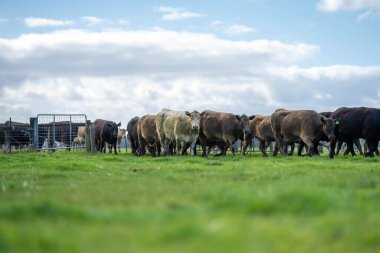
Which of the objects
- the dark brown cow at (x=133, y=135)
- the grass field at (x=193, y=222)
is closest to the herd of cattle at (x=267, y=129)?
the dark brown cow at (x=133, y=135)

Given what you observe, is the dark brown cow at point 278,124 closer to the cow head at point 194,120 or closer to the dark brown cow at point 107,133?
the cow head at point 194,120

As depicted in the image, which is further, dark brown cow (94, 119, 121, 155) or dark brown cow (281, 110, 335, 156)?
dark brown cow (94, 119, 121, 155)

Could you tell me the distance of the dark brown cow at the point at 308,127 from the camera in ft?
79.4

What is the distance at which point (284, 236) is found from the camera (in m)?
4.51

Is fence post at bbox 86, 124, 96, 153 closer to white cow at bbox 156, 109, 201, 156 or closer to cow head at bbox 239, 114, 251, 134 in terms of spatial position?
white cow at bbox 156, 109, 201, 156

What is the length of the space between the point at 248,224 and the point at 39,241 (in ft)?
6.36

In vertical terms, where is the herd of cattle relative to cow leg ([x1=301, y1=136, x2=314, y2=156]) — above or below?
above

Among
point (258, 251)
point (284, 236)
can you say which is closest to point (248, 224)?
point (284, 236)

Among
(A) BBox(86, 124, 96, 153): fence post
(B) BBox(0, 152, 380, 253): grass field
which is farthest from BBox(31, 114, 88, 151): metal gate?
(B) BBox(0, 152, 380, 253): grass field

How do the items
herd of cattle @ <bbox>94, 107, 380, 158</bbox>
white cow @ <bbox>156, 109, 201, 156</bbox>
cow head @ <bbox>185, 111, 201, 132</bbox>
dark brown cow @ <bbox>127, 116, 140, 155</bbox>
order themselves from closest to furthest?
herd of cattle @ <bbox>94, 107, 380, 158</bbox> < cow head @ <bbox>185, 111, 201, 132</bbox> < white cow @ <bbox>156, 109, 201, 156</bbox> < dark brown cow @ <bbox>127, 116, 140, 155</bbox>

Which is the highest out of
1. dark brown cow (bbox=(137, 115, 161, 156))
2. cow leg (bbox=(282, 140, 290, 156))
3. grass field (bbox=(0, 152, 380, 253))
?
dark brown cow (bbox=(137, 115, 161, 156))

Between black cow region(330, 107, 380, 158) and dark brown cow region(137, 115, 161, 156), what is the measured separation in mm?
10390

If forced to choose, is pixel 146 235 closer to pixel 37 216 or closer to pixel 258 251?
pixel 258 251

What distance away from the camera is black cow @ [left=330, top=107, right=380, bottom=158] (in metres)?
24.7
